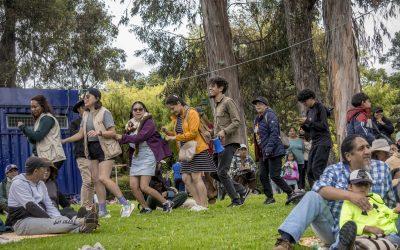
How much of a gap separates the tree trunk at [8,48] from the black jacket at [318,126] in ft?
64.1

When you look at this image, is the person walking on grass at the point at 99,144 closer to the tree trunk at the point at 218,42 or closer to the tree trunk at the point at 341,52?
the tree trunk at the point at 341,52

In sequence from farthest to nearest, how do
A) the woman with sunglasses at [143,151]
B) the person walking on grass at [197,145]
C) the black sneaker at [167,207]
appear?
the black sneaker at [167,207]
the person walking on grass at [197,145]
the woman with sunglasses at [143,151]

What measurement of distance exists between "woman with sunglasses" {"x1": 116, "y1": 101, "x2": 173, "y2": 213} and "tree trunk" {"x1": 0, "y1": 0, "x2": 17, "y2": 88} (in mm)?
18150

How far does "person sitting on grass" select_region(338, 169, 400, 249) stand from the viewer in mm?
5035

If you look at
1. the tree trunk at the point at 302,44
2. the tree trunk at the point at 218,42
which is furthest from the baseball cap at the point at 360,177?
the tree trunk at the point at 302,44

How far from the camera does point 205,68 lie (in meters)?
23.7

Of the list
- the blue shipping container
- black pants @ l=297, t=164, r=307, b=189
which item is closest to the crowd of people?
black pants @ l=297, t=164, r=307, b=189

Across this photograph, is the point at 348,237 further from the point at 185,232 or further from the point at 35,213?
the point at 35,213

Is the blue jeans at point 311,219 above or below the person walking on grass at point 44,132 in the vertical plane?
below

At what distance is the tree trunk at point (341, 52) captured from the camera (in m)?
15.1

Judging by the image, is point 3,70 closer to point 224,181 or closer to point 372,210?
point 224,181

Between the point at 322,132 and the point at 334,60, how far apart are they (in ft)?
20.1

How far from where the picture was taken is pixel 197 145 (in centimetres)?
997

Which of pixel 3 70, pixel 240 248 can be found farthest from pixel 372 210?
pixel 3 70
